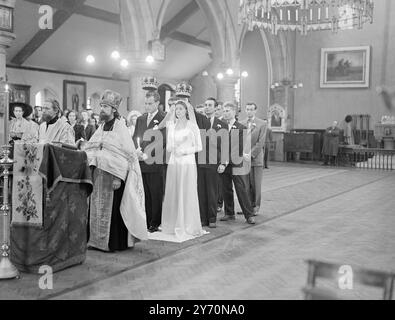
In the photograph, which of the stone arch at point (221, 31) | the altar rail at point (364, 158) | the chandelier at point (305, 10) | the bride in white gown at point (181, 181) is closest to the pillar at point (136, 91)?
the chandelier at point (305, 10)

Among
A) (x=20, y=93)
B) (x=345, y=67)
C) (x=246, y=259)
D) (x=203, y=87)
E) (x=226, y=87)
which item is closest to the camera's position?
(x=246, y=259)

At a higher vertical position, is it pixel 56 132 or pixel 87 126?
pixel 87 126

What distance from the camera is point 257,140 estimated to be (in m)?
8.17

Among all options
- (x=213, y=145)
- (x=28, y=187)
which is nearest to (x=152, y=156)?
(x=213, y=145)

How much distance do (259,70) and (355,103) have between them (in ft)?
17.0

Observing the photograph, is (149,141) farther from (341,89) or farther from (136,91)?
(341,89)

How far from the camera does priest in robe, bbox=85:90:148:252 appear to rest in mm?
5758

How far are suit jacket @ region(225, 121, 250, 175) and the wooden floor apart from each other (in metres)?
0.83

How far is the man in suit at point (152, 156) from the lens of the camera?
6.87 meters

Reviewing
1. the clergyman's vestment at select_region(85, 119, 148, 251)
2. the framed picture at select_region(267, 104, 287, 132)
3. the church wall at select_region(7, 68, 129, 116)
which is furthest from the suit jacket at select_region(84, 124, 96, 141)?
the framed picture at select_region(267, 104, 287, 132)

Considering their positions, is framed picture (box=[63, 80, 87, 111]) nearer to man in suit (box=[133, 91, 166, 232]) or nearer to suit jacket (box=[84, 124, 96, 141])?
suit jacket (box=[84, 124, 96, 141])

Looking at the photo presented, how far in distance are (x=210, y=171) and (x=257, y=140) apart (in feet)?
3.88
